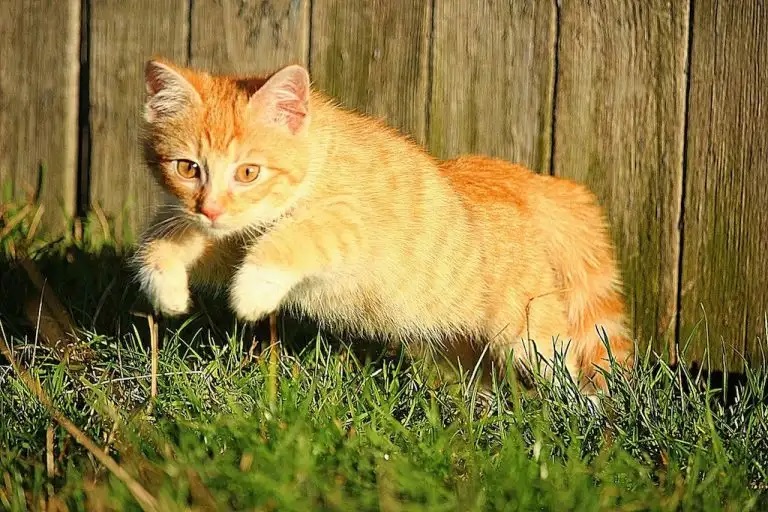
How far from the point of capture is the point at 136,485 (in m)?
2.13

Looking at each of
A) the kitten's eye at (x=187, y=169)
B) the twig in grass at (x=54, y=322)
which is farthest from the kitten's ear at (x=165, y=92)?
the twig in grass at (x=54, y=322)

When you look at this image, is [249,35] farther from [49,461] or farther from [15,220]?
[49,461]

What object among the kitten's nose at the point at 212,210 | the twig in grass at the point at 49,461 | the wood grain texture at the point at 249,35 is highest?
the wood grain texture at the point at 249,35

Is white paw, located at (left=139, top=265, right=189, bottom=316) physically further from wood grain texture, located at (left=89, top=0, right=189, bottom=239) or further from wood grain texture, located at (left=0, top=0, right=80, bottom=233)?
wood grain texture, located at (left=0, top=0, right=80, bottom=233)

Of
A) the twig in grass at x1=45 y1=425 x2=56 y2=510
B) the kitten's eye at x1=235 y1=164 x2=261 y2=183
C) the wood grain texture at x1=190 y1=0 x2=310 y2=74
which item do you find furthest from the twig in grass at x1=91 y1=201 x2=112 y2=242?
the twig in grass at x1=45 y1=425 x2=56 y2=510

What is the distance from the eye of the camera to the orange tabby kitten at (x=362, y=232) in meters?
2.98

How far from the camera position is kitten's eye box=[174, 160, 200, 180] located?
118 inches

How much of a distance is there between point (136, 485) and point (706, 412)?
4.68 feet

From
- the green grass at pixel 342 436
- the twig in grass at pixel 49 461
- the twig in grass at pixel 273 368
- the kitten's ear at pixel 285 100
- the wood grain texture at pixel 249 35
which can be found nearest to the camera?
the green grass at pixel 342 436

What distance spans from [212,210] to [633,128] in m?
1.63

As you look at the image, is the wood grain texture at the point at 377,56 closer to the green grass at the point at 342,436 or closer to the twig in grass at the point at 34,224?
the green grass at the point at 342,436

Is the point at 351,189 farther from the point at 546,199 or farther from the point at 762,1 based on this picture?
the point at 762,1

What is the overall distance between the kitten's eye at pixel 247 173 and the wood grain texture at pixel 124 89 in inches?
42.8

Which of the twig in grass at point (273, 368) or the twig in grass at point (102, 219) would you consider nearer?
the twig in grass at point (273, 368)
